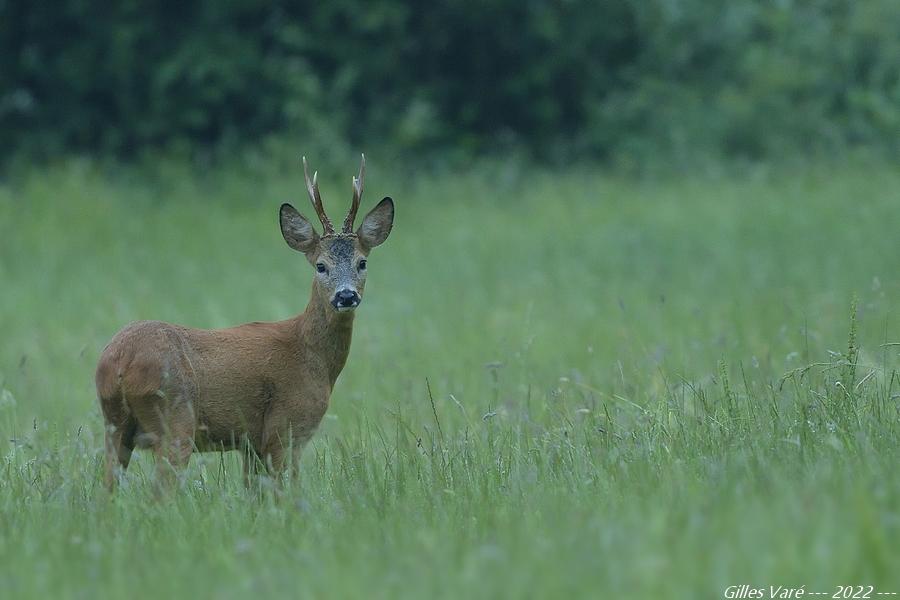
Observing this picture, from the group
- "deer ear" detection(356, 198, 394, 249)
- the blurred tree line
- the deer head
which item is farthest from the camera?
the blurred tree line

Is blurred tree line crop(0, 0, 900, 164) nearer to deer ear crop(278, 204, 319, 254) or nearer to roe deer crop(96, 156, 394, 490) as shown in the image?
deer ear crop(278, 204, 319, 254)

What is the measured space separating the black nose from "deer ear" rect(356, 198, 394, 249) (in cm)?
43

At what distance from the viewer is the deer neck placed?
5570 millimetres

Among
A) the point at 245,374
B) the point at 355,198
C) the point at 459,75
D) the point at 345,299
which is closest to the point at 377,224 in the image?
the point at 355,198

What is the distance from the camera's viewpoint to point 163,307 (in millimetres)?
10867

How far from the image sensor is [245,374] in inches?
208

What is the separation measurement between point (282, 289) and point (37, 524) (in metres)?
7.35

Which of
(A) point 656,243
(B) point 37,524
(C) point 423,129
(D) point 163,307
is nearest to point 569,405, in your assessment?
(B) point 37,524

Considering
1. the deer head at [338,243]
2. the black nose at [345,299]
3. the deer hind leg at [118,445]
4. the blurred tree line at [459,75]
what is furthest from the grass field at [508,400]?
the blurred tree line at [459,75]

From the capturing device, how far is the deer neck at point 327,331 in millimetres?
5570

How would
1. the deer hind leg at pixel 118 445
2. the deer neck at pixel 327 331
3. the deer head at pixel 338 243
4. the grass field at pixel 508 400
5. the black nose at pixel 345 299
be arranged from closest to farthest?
the grass field at pixel 508 400, the deer hind leg at pixel 118 445, the black nose at pixel 345 299, the deer head at pixel 338 243, the deer neck at pixel 327 331

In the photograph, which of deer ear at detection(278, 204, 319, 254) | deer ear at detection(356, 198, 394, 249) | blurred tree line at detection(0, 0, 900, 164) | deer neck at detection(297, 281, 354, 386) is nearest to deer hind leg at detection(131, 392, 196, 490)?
deer neck at detection(297, 281, 354, 386)

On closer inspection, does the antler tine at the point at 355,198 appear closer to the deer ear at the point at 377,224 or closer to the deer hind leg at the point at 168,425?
the deer ear at the point at 377,224

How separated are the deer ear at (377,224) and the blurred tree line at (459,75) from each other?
12383 millimetres
